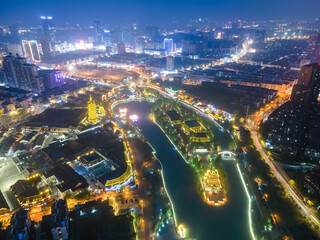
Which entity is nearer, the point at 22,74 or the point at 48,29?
the point at 22,74

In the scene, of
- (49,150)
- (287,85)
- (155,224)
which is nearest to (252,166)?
(155,224)

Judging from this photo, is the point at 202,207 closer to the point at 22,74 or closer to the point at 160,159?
the point at 160,159

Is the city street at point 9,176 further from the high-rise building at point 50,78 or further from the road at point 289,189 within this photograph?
the high-rise building at point 50,78

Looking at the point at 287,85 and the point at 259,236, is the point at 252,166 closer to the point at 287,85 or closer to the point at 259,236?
the point at 259,236

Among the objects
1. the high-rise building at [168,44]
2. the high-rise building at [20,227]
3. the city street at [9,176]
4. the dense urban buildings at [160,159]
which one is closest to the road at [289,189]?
the dense urban buildings at [160,159]

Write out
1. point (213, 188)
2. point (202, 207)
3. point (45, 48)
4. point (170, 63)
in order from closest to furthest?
point (202, 207) < point (213, 188) < point (170, 63) < point (45, 48)

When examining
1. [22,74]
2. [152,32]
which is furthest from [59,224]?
[152,32]

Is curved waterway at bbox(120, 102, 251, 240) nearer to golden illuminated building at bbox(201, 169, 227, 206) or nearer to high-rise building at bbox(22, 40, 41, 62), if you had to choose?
golden illuminated building at bbox(201, 169, 227, 206)

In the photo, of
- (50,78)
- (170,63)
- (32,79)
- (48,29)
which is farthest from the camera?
(48,29)

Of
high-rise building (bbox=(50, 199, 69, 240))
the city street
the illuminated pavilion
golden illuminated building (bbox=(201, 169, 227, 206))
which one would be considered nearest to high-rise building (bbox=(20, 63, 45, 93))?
the illuminated pavilion
